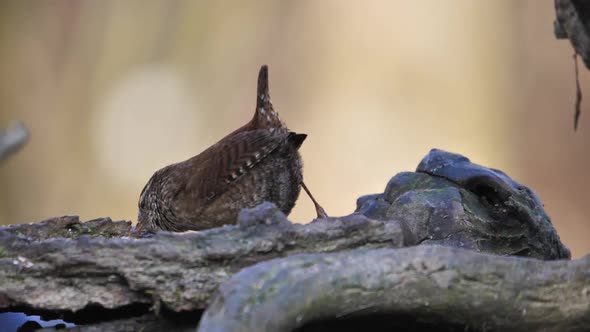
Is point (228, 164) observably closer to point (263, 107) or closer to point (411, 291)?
point (263, 107)

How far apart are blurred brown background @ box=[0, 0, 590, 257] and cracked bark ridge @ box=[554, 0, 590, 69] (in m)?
2.66

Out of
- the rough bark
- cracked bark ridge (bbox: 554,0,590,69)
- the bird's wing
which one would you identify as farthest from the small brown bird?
cracked bark ridge (bbox: 554,0,590,69)

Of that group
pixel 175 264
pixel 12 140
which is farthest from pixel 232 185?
pixel 175 264

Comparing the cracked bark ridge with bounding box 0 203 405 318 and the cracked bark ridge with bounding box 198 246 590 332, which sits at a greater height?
the cracked bark ridge with bounding box 0 203 405 318

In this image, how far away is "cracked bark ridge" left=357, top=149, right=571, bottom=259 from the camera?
161 centimetres

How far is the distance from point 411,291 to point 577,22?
0.46 m

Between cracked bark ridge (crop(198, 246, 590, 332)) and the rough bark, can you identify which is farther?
the rough bark

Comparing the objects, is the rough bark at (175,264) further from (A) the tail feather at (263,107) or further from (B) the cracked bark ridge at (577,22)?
(A) the tail feather at (263,107)

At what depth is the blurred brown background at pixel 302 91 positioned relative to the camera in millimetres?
3939

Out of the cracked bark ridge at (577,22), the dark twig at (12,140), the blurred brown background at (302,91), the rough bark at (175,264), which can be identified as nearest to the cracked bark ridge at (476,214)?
the rough bark at (175,264)

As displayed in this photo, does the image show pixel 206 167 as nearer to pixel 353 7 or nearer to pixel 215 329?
pixel 215 329

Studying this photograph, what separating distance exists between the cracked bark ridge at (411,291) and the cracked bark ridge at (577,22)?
33 cm

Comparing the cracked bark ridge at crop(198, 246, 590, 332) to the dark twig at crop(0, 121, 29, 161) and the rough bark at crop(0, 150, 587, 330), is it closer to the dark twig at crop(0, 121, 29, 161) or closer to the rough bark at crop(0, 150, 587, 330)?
the rough bark at crop(0, 150, 587, 330)

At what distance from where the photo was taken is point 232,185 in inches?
98.3
